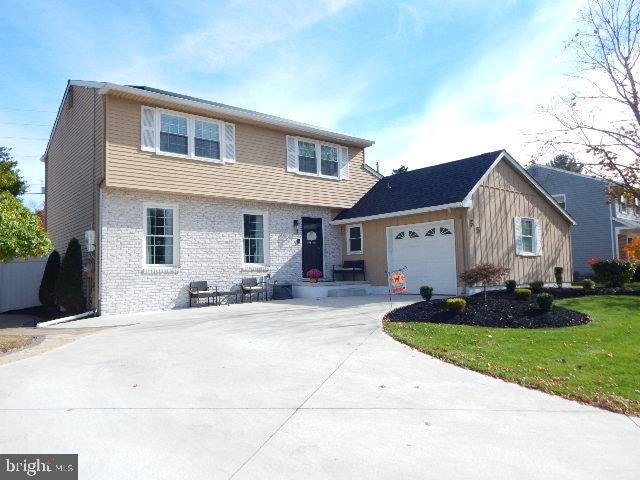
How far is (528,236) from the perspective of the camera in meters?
17.7

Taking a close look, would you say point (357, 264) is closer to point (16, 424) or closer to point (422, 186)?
point (422, 186)

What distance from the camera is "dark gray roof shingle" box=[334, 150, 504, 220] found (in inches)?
626

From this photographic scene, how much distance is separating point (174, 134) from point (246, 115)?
2.43 m


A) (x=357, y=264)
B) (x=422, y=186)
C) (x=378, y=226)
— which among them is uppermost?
(x=422, y=186)

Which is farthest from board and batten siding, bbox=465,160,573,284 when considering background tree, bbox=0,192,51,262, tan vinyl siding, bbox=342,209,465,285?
background tree, bbox=0,192,51,262

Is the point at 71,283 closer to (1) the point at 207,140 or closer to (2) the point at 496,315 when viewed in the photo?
(1) the point at 207,140

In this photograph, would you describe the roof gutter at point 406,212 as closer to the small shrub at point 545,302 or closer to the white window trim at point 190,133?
the small shrub at point 545,302

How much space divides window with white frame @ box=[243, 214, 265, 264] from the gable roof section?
3.27m

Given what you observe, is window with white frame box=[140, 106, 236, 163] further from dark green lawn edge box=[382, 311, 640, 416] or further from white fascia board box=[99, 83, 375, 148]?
dark green lawn edge box=[382, 311, 640, 416]

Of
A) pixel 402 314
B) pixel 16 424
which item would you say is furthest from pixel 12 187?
pixel 16 424

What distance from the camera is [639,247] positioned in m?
Answer: 22.2

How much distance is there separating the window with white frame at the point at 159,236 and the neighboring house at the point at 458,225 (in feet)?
21.7

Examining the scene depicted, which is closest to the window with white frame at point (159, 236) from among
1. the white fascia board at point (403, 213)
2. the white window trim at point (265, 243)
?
the white window trim at point (265, 243)

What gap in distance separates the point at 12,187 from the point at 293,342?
23.7m
